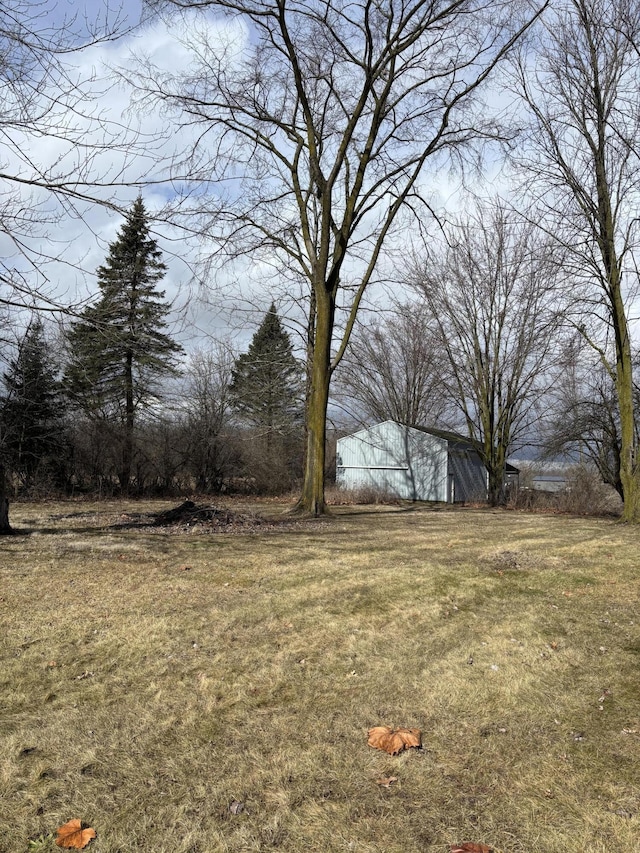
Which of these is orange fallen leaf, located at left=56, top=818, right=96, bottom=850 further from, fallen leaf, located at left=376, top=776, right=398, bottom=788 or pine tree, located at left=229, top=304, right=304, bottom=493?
pine tree, located at left=229, top=304, right=304, bottom=493

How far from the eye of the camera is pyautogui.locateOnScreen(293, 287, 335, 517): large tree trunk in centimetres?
1388

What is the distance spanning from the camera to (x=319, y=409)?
46.0 ft

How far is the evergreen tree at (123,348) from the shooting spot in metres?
5.58

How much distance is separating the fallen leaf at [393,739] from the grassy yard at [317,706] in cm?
5

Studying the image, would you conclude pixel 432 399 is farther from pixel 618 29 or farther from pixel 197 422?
pixel 618 29

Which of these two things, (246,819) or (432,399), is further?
(432,399)

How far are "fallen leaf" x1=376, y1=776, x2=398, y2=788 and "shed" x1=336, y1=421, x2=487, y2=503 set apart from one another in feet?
79.1

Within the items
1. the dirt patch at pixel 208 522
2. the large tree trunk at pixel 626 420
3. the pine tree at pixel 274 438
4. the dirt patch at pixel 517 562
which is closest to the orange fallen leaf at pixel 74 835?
the dirt patch at pixel 517 562

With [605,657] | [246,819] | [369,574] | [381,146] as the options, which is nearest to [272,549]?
[369,574]

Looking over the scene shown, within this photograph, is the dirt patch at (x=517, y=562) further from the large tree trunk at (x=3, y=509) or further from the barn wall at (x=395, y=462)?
the barn wall at (x=395, y=462)

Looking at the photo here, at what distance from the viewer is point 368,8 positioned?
41.2 feet

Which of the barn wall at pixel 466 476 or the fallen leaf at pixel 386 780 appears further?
the barn wall at pixel 466 476

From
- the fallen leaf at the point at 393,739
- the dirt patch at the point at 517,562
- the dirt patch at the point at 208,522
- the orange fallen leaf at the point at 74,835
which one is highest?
the dirt patch at the point at 208,522

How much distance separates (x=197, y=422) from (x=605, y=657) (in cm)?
2420
